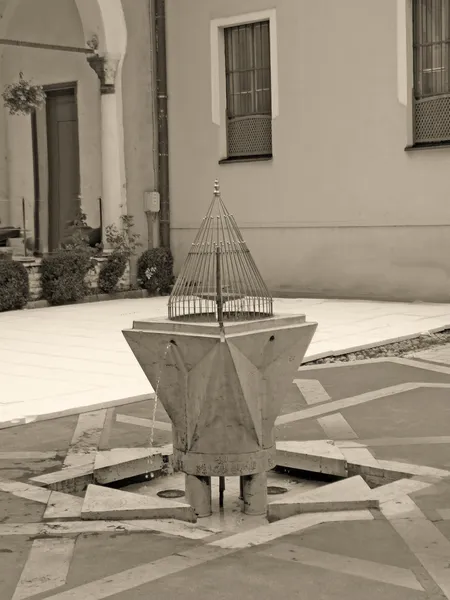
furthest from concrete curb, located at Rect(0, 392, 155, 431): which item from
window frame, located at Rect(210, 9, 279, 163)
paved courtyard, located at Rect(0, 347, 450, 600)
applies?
window frame, located at Rect(210, 9, 279, 163)

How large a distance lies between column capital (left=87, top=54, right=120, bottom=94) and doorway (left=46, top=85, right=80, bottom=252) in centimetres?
121

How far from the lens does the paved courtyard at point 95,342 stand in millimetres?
7742

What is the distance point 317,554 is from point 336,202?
10775 mm

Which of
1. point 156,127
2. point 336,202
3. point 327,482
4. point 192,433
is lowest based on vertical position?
point 327,482

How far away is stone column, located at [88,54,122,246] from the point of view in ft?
52.5

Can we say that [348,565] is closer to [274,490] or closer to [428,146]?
[274,490]

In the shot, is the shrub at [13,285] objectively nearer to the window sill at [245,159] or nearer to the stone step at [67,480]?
the window sill at [245,159]

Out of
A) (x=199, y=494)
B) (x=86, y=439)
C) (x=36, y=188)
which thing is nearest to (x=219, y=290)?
(x=199, y=494)

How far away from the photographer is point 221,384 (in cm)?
466

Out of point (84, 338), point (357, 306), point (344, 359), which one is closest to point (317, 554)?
point (344, 359)

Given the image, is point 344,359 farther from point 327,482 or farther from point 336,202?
point 336,202

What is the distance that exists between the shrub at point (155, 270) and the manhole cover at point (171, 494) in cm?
1074

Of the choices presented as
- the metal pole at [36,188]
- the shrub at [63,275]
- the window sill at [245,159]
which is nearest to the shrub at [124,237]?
the shrub at [63,275]

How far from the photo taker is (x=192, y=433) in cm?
482
